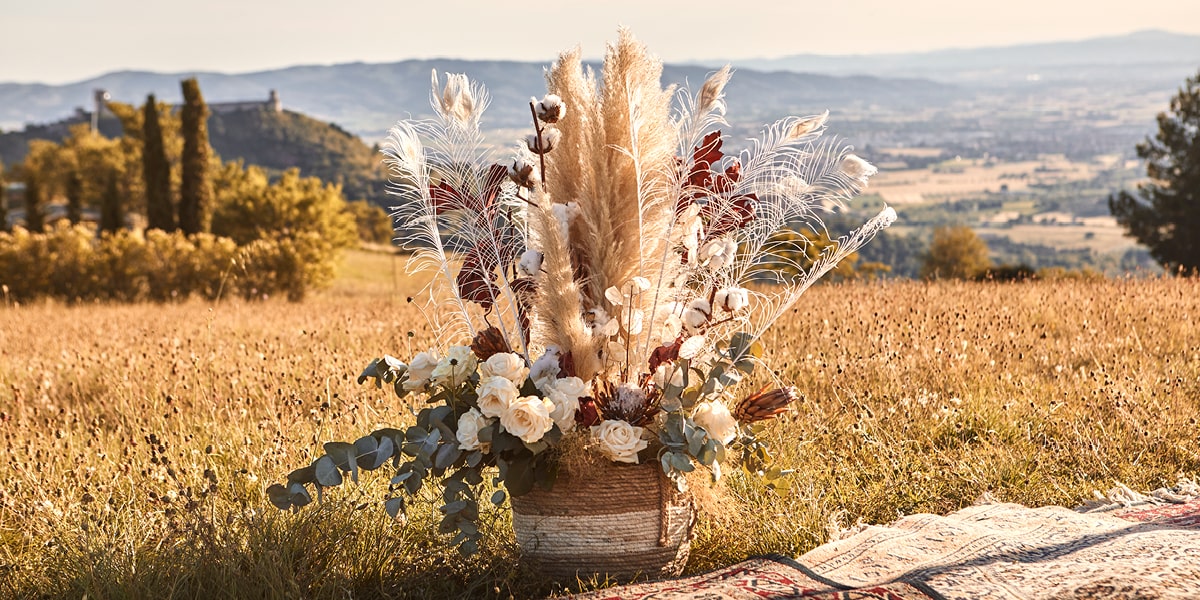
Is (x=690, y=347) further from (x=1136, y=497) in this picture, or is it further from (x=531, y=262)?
(x=1136, y=497)

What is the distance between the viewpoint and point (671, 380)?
2912 millimetres

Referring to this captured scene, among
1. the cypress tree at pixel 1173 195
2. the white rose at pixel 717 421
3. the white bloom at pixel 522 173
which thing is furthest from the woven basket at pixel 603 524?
the cypress tree at pixel 1173 195

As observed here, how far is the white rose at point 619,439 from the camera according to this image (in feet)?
9.06

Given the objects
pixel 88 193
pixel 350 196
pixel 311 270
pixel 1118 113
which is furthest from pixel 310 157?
pixel 1118 113

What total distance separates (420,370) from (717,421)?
3.24ft

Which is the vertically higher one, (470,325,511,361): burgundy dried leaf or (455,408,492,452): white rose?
(470,325,511,361): burgundy dried leaf

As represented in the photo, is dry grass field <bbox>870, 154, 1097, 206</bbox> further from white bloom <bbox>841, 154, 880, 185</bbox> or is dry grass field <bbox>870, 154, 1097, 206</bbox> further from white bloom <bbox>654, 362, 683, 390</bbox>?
white bloom <bbox>654, 362, 683, 390</bbox>

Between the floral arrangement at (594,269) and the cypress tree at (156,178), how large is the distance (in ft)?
103

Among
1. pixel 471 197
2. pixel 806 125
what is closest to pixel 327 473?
pixel 471 197

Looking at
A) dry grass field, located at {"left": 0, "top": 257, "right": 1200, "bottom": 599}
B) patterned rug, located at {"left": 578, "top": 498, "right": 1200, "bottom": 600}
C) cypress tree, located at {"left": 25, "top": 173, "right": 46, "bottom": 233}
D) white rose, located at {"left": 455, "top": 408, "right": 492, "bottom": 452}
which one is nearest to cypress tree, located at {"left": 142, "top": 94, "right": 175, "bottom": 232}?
cypress tree, located at {"left": 25, "top": 173, "right": 46, "bottom": 233}

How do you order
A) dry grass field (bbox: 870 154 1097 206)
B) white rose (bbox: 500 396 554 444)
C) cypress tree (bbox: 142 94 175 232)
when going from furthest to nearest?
dry grass field (bbox: 870 154 1097 206) → cypress tree (bbox: 142 94 175 232) → white rose (bbox: 500 396 554 444)

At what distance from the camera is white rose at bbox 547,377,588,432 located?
2.80 metres

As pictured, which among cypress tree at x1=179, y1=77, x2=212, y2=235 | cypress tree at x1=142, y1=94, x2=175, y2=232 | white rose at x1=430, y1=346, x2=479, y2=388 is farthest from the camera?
cypress tree at x1=142, y1=94, x2=175, y2=232

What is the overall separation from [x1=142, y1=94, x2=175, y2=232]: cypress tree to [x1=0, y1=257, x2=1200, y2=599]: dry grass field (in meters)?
26.0
